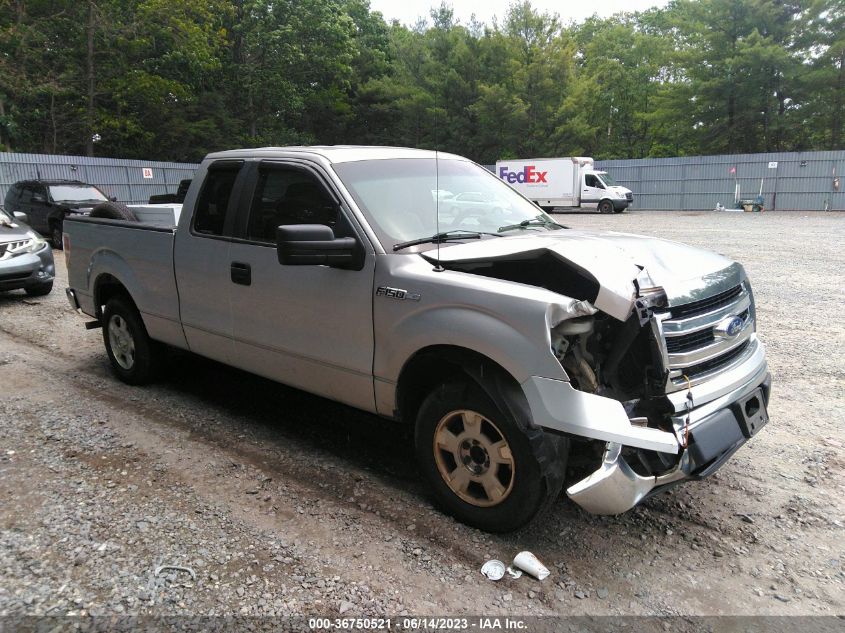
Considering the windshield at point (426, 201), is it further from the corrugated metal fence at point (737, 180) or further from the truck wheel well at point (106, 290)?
the corrugated metal fence at point (737, 180)

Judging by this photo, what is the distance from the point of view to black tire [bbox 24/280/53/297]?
965 centimetres

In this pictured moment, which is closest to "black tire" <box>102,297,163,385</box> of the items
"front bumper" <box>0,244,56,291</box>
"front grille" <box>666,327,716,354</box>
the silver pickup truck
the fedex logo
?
the silver pickup truck

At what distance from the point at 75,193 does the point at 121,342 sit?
12.8m

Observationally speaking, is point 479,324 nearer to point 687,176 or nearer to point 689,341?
point 689,341

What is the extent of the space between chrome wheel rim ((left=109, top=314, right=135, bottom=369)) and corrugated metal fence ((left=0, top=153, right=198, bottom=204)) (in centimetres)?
1908

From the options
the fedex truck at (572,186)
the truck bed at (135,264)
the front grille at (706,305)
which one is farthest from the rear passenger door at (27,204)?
the fedex truck at (572,186)

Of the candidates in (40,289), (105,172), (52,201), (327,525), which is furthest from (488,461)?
(105,172)

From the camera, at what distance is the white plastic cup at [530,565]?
290 cm

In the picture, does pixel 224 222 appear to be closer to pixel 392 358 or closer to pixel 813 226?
pixel 392 358

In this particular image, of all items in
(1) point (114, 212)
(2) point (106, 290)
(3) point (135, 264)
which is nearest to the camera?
(3) point (135, 264)

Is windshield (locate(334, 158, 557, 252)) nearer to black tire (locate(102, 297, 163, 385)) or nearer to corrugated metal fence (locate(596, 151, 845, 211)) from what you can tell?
black tire (locate(102, 297, 163, 385))

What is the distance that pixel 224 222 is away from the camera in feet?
14.5

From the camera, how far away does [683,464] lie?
2840 mm

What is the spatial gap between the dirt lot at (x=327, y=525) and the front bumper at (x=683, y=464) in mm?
438
